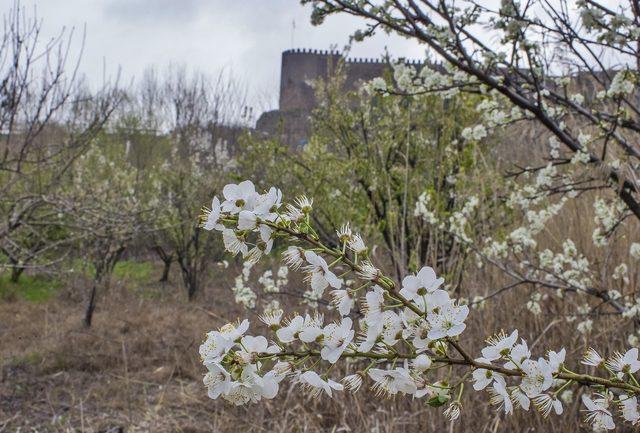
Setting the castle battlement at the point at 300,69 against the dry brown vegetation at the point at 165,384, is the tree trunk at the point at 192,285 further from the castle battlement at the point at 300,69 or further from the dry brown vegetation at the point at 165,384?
the castle battlement at the point at 300,69

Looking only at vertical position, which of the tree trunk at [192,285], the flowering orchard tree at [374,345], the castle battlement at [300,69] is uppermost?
the castle battlement at [300,69]

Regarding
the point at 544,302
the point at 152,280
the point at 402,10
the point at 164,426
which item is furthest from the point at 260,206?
the point at 152,280

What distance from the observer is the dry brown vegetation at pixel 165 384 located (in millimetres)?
2955

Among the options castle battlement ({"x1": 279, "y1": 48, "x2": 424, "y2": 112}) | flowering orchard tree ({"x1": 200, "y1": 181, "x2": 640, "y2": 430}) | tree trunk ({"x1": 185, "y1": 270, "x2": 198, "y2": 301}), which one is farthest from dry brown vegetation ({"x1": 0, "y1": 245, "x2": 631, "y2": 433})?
castle battlement ({"x1": 279, "y1": 48, "x2": 424, "y2": 112})

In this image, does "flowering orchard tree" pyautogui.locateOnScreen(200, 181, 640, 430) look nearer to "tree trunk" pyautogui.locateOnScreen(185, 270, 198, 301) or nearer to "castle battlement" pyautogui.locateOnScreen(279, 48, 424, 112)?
"tree trunk" pyautogui.locateOnScreen(185, 270, 198, 301)

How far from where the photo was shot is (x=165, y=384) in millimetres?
4359

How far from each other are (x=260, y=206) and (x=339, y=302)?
0.19m

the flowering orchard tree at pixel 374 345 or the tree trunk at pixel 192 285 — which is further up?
the flowering orchard tree at pixel 374 345

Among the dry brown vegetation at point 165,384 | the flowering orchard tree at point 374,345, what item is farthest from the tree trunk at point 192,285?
the flowering orchard tree at point 374,345

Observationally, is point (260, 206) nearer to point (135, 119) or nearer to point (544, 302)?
point (544, 302)

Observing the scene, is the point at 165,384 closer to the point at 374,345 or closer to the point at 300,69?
the point at 374,345

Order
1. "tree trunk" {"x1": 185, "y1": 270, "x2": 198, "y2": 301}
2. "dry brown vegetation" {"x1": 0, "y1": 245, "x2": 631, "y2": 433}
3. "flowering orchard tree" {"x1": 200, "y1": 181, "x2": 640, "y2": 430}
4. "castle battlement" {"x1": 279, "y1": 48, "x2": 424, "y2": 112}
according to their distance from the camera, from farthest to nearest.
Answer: "castle battlement" {"x1": 279, "y1": 48, "x2": 424, "y2": 112} → "tree trunk" {"x1": 185, "y1": 270, "x2": 198, "y2": 301} → "dry brown vegetation" {"x1": 0, "y1": 245, "x2": 631, "y2": 433} → "flowering orchard tree" {"x1": 200, "y1": 181, "x2": 640, "y2": 430}

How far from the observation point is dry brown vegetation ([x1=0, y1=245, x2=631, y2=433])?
9.70 feet

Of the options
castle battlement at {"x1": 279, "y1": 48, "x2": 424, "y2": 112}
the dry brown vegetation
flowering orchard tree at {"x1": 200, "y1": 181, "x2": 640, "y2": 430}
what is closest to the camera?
flowering orchard tree at {"x1": 200, "y1": 181, "x2": 640, "y2": 430}
